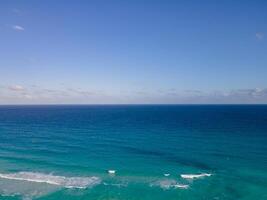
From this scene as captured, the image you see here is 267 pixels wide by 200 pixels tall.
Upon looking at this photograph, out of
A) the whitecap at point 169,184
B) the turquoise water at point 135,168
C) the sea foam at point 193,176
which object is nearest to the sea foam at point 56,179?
the turquoise water at point 135,168

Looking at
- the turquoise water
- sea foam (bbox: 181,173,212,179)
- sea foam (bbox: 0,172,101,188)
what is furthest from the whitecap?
sea foam (bbox: 0,172,101,188)

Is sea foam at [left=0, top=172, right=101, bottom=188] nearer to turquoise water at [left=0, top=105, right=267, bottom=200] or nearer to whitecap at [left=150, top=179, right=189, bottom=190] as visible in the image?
turquoise water at [left=0, top=105, right=267, bottom=200]

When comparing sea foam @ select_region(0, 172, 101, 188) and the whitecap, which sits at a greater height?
the whitecap

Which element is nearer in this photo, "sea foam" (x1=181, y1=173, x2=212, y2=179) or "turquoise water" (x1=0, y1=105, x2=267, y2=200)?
"turquoise water" (x1=0, y1=105, x2=267, y2=200)

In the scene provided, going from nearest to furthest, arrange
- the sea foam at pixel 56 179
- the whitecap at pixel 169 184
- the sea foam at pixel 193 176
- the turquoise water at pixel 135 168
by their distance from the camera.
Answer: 1. the turquoise water at pixel 135 168
2. the whitecap at pixel 169 184
3. the sea foam at pixel 56 179
4. the sea foam at pixel 193 176

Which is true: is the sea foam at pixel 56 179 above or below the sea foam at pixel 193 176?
below

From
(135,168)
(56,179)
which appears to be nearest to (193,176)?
(135,168)

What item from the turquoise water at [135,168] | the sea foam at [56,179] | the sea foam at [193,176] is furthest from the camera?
the sea foam at [193,176]

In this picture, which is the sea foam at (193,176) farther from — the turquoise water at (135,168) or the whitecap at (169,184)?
the whitecap at (169,184)
